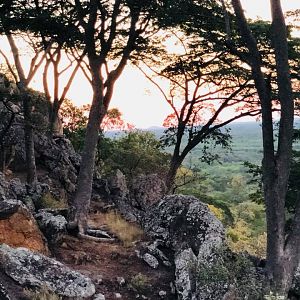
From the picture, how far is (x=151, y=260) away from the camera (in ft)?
30.8

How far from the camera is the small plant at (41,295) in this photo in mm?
6656

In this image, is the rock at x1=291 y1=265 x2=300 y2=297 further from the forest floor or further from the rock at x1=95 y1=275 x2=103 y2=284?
the rock at x1=95 y1=275 x2=103 y2=284

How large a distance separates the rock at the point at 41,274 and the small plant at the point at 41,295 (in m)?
0.16

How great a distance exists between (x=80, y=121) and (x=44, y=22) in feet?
56.6

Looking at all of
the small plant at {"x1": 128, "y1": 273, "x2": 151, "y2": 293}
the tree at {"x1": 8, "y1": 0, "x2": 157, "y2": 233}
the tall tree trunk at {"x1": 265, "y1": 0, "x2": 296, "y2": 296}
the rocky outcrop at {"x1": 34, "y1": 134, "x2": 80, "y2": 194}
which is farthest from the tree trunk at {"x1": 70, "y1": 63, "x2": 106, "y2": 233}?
the rocky outcrop at {"x1": 34, "y1": 134, "x2": 80, "y2": 194}

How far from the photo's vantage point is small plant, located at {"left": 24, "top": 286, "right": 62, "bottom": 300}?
6656mm

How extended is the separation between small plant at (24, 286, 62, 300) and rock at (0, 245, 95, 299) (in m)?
0.16

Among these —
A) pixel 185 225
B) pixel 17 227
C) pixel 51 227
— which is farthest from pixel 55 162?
pixel 17 227

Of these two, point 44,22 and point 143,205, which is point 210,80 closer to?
point 143,205

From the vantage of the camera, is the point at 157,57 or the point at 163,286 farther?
the point at 157,57

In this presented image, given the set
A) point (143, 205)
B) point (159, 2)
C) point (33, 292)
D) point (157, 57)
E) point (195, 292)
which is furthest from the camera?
point (143, 205)

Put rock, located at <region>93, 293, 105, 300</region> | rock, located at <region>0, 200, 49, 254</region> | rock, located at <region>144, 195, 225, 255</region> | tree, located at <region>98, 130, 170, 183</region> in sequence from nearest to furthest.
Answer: rock, located at <region>93, 293, 105, 300</region> → rock, located at <region>0, 200, 49, 254</region> → rock, located at <region>144, 195, 225, 255</region> → tree, located at <region>98, 130, 170, 183</region>

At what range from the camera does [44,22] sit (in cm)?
1223

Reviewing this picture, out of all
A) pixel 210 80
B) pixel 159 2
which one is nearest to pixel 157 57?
pixel 210 80
